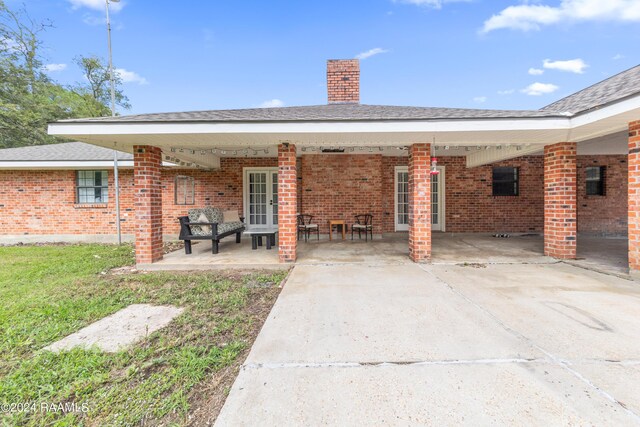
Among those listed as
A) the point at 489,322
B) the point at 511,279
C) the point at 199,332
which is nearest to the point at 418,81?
the point at 511,279

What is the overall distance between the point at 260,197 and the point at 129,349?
7.37 metres

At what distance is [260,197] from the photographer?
31.6 feet

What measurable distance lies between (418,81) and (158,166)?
1541 cm

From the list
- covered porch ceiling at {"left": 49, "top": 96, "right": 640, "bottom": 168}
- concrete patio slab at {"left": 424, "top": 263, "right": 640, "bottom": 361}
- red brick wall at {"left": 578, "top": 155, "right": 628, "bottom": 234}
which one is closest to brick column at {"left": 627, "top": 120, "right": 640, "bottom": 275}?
covered porch ceiling at {"left": 49, "top": 96, "right": 640, "bottom": 168}

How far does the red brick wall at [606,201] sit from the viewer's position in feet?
30.4

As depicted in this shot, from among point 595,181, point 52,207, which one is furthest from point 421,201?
point 52,207

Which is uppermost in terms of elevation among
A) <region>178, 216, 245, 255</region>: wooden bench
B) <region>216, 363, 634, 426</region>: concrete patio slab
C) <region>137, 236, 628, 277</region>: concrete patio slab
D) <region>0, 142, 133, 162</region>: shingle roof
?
<region>0, 142, 133, 162</region>: shingle roof

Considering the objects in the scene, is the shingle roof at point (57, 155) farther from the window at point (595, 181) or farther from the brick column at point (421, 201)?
the window at point (595, 181)

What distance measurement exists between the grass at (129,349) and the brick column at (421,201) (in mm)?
2996

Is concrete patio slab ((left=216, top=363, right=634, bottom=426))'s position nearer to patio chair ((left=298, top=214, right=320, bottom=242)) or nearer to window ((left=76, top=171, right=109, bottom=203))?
patio chair ((left=298, top=214, right=320, bottom=242))

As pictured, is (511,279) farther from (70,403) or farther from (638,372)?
(70,403)

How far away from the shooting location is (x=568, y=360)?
7.13ft

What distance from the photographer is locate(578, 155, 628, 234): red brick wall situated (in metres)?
9.27

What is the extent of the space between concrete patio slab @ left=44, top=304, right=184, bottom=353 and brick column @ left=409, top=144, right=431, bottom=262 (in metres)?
4.40
